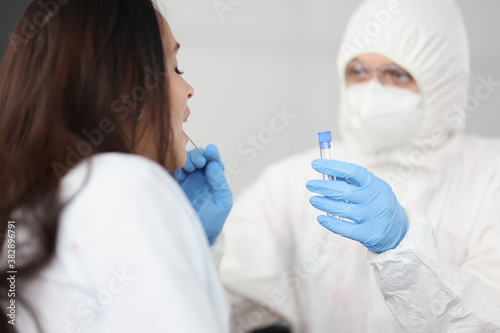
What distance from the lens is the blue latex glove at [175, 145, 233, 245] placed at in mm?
1185

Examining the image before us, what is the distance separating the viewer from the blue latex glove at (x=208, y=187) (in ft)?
3.89

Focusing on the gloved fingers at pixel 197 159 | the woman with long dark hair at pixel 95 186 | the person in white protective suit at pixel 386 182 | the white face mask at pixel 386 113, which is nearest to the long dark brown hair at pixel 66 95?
the woman with long dark hair at pixel 95 186

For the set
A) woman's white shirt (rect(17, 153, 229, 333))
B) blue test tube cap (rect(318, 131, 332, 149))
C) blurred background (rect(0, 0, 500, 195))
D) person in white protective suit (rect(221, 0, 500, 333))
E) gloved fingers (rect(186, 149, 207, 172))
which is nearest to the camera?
woman's white shirt (rect(17, 153, 229, 333))

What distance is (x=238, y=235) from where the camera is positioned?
158 centimetres

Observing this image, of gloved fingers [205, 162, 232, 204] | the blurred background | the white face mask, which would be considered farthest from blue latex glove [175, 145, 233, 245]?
the blurred background

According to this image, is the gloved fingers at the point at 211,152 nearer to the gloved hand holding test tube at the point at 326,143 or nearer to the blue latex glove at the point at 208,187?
the blue latex glove at the point at 208,187

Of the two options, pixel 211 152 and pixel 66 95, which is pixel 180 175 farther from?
pixel 66 95

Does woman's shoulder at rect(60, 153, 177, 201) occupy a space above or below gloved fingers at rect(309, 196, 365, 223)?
above

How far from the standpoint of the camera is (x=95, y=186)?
648 mm

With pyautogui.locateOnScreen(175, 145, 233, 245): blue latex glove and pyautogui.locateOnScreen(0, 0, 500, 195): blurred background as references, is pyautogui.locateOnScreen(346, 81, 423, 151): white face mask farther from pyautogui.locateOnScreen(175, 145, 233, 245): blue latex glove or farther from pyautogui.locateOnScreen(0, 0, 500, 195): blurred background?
pyautogui.locateOnScreen(0, 0, 500, 195): blurred background

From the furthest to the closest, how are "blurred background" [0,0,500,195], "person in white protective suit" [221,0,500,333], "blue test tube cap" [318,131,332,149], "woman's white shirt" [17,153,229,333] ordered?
"blurred background" [0,0,500,195]
"person in white protective suit" [221,0,500,333]
"blue test tube cap" [318,131,332,149]
"woman's white shirt" [17,153,229,333]

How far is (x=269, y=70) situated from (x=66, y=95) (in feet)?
5.29

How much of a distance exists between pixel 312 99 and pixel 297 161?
2.67 ft

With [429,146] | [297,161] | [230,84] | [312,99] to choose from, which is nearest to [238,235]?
[297,161]
